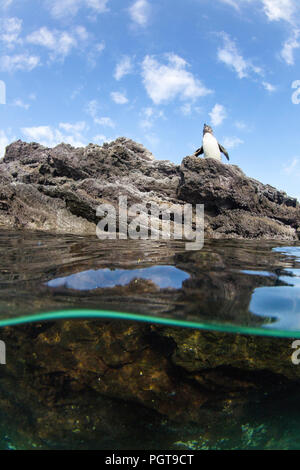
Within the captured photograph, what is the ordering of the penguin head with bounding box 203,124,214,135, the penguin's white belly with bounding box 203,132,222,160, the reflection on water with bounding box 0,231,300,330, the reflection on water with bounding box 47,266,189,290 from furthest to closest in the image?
the penguin head with bounding box 203,124,214,135 → the penguin's white belly with bounding box 203,132,222,160 → the reflection on water with bounding box 47,266,189,290 → the reflection on water with bounding box 0,231,300,330

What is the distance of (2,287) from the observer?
349cm

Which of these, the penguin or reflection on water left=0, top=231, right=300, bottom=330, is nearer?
reflection on water left=0, top=231, right=300, bottom=330

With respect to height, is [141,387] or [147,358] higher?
[147,358]

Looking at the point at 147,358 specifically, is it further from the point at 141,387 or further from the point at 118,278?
the point at 118,278

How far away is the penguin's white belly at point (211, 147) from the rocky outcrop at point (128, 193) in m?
2.56

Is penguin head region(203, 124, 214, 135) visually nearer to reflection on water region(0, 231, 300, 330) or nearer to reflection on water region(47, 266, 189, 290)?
reflection on water region(0, 231, 300, 330)

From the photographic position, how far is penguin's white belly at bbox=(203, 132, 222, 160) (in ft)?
51.8

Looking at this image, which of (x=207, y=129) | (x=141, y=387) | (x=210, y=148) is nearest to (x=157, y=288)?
(x=141, y=387)

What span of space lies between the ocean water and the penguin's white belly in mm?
12699

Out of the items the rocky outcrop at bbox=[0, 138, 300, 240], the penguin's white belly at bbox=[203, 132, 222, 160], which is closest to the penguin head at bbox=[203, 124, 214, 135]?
the penguin's white belly at bbox=[203, 132, 222, 160]

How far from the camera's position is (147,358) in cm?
375

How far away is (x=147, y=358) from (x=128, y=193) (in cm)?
838

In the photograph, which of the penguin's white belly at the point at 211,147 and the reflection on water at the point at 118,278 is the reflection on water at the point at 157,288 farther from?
the penguin's white belly at the point at 211,147

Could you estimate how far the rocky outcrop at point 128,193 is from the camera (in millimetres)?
9938
